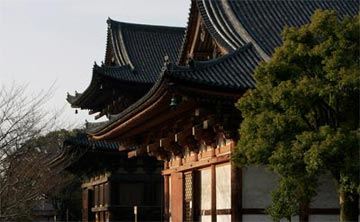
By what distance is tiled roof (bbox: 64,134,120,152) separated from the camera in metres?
27.5

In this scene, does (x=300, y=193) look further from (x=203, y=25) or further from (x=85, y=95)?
(x=85, y=95)

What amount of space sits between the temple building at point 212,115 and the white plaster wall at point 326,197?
0.07 ft

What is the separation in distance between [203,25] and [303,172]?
27.7ft

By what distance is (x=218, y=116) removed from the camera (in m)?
15.1

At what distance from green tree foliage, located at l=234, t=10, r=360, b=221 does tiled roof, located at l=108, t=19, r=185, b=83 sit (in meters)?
17.0

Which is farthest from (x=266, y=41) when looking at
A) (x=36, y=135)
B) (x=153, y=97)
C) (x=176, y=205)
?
(x=36, y=135)

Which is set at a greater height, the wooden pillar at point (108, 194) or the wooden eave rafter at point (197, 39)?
the wooden eave rafter at point (197, 39)

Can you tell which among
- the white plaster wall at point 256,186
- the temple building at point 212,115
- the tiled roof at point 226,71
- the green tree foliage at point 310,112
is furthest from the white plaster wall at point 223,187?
the green tree foliage at point 310,112

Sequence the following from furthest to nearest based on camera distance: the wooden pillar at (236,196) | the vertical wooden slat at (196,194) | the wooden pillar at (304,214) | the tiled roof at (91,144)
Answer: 1. the tiled roof at (91,144)
2. the vertical wooden slat at (196,194)
3. the wooden pillar at (236,196)
4. the wooden pillar at (304,214)

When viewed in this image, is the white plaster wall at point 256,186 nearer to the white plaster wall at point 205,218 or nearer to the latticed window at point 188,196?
the white plaster wall at point 205,218

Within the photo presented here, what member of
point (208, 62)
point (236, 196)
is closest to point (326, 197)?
point (236, 196)

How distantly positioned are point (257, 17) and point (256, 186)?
485 cm

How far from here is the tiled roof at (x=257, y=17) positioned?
1734 centimetres

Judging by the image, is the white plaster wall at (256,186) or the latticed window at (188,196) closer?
the white plaster wall at (256,186)
